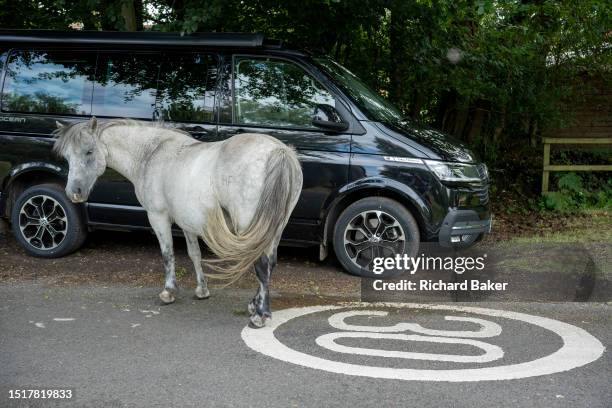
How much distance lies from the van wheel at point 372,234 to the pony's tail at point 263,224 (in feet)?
5.98

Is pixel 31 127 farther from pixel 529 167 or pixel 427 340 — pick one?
pixel 529 167

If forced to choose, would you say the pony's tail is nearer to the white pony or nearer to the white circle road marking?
the white pony

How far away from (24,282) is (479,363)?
4.68 meters

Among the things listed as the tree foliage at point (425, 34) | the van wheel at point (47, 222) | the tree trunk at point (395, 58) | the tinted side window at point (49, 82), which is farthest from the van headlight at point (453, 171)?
the van wheel at point (47, 222)

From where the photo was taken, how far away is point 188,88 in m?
7.48

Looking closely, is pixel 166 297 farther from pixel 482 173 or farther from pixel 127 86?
pixel 482 173

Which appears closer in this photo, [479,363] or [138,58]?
[479,363]

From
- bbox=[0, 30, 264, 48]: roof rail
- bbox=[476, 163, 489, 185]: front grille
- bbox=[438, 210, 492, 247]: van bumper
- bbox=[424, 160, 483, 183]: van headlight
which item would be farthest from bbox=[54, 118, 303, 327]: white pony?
bbox=[476, 163, 489, 185]: front grille

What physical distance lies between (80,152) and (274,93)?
2.25 meters

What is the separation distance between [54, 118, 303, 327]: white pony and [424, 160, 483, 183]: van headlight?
202 cm

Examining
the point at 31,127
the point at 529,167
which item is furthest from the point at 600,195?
the point at 31,127

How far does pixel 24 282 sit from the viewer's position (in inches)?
276

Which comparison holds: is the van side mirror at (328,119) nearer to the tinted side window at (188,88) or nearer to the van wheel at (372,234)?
the van wheel at (372,234)

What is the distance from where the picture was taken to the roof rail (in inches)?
285
